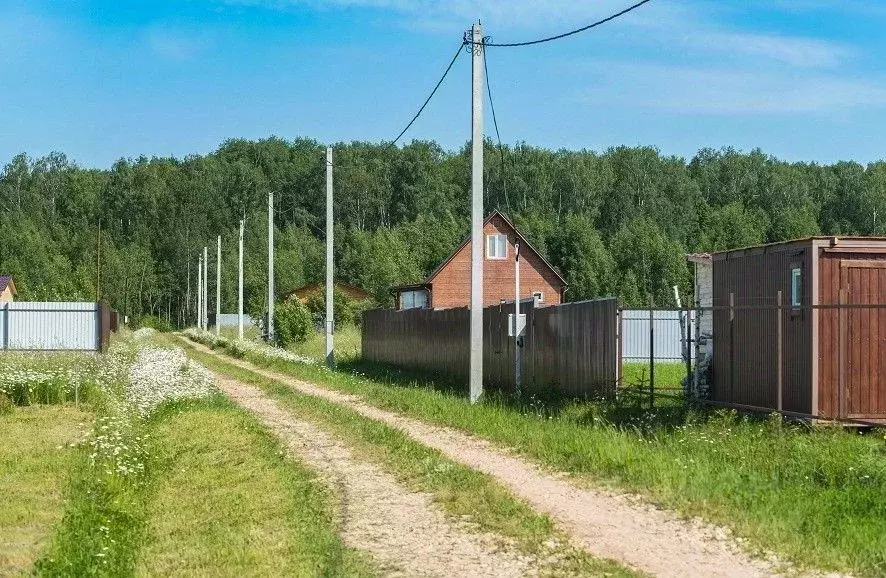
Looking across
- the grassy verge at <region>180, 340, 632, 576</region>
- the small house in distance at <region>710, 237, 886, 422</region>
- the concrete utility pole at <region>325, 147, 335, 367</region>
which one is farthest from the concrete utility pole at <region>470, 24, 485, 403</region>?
the concrete utility pole at <region>325, 147, 335, 367</region>

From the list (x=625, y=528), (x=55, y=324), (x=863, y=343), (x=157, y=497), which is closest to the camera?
(x=625, y=528)

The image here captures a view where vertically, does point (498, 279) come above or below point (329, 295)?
above

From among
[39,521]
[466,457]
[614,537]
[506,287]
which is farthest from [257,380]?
[506,287]

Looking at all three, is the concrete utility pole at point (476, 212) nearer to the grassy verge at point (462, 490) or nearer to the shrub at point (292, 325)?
the grassy verge at point (462, 490)

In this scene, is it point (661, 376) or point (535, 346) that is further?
point (661, 376)

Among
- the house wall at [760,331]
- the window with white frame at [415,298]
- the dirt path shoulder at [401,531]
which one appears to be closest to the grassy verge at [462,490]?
the dirt path shoulder at [401,531]

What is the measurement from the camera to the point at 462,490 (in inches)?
415

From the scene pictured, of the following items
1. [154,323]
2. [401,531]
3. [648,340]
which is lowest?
[154,323]

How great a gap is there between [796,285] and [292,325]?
128 feet

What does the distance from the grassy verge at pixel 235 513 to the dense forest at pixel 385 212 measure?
63.6 metres

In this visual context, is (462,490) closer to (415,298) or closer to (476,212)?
(476,212)

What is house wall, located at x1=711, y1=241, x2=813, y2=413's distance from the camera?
15039mm

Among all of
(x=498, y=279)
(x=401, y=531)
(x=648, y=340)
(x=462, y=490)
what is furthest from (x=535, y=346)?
(x=498, y=279)

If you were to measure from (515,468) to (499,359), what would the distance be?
12.8 m
